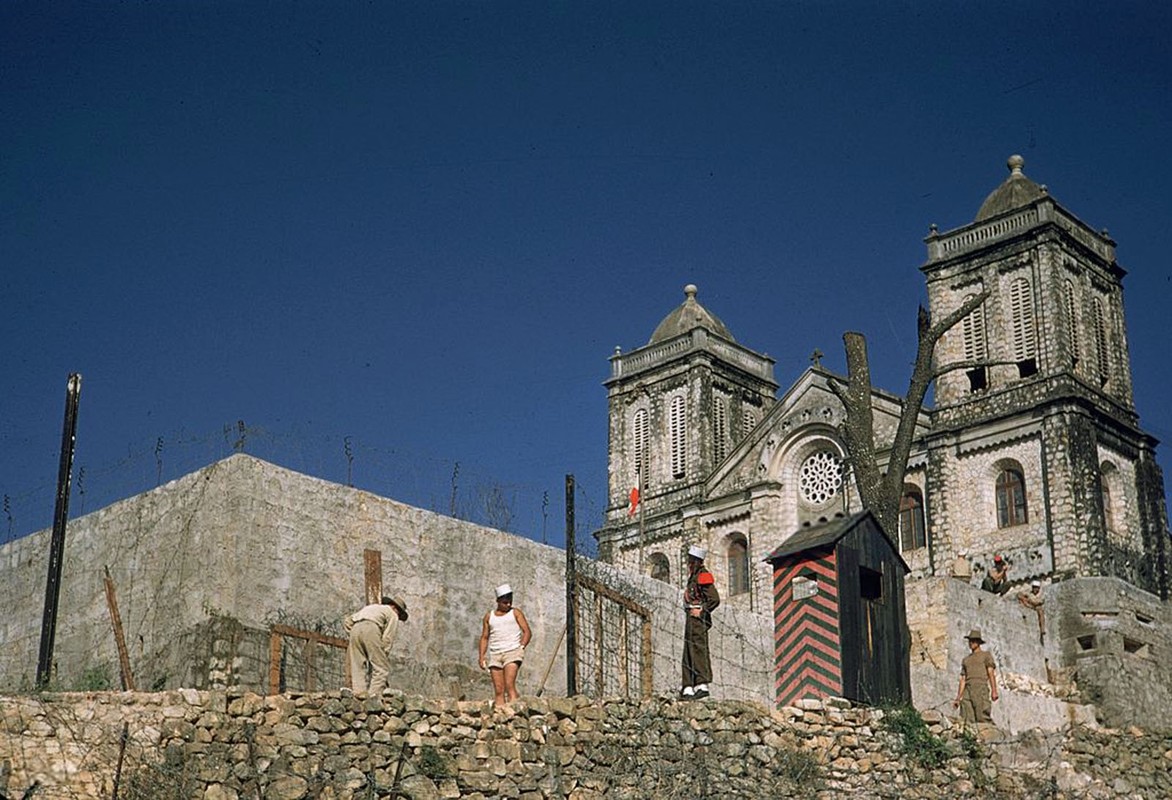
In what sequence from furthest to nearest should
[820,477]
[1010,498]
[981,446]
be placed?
[820,477]
[981,446]
[1010,498]

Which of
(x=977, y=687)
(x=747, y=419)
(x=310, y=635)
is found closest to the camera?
(x=310, y=635)

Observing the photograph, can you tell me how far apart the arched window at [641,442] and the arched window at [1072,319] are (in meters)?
13.6

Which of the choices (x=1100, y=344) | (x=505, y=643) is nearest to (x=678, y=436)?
(x=1100, y=344)

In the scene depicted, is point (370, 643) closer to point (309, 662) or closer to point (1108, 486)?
point (309, 662)

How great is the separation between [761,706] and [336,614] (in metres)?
6.03

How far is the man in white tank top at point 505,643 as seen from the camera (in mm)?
17531

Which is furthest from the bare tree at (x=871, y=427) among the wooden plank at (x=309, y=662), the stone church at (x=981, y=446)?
the wooden plank at (x=309, y=662)

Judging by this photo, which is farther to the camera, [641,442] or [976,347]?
[641,442]

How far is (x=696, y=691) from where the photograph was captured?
17969 mm

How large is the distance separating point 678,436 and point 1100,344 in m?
12.7

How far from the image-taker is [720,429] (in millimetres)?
49062

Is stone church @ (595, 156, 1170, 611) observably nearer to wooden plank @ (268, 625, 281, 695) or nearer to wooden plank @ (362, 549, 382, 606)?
wooden plank @ (362, 549, 382, 606)

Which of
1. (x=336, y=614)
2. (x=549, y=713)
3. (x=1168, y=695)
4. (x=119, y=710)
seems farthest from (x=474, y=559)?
(x=1168, y=695)

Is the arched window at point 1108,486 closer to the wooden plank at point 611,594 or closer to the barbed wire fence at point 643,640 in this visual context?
the barbed wire fence at point 643,640
